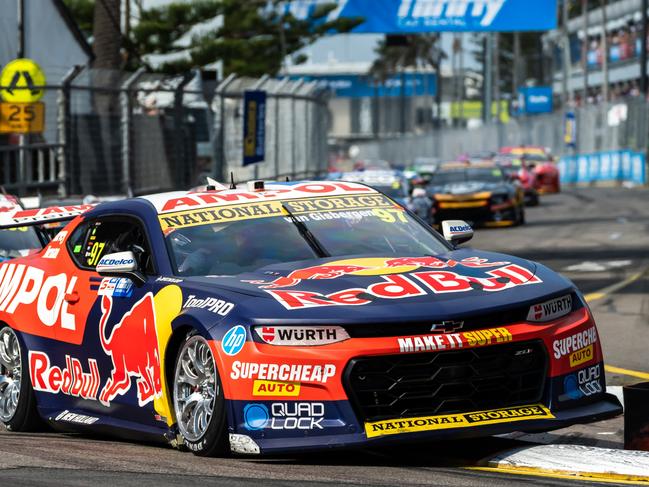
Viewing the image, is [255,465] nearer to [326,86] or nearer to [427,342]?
[427,342]

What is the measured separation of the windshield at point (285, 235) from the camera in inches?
316

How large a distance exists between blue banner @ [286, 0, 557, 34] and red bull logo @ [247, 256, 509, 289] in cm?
4165

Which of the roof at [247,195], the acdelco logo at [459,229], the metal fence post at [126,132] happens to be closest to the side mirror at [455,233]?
the acdelco logo at [459,229]

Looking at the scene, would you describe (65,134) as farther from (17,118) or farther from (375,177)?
(375,177)

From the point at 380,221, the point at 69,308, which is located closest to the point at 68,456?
the point at 69,308

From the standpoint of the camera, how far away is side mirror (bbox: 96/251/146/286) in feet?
26.1

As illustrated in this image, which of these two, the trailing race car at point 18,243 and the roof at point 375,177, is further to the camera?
the roof at point 375,177

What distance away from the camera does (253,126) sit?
27172 millimetres

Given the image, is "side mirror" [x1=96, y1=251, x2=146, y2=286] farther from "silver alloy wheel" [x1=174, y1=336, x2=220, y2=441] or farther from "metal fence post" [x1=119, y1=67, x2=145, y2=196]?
"metal fence post" [x1=119, y1=67, x2=145, y2=196]

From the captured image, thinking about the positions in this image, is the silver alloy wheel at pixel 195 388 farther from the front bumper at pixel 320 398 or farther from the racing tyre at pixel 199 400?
the front bumper at pixel 320 398

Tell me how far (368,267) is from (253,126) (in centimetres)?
1973

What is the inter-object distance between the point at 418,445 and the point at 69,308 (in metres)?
2.27

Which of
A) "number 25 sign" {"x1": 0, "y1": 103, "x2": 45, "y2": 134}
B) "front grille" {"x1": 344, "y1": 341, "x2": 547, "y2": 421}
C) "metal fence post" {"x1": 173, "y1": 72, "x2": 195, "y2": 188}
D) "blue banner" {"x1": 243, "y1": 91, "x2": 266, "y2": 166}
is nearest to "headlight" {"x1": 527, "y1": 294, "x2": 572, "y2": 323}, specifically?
"front grille" {"x1": 344, "y1": 341, "x2": 547, "y2": 421}

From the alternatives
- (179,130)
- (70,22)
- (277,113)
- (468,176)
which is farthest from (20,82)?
(70,22)
